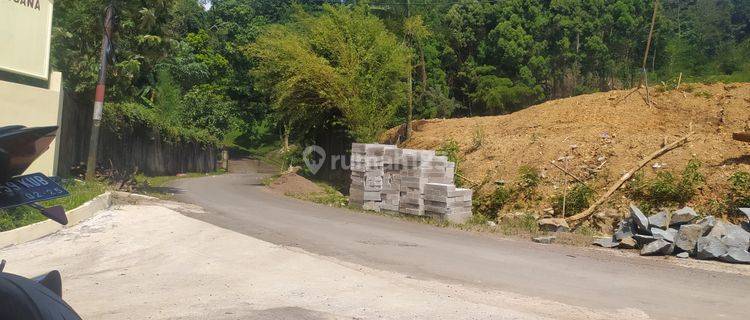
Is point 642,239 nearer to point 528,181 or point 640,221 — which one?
point 640,221

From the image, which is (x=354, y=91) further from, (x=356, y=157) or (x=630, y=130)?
(x=630, y=130)

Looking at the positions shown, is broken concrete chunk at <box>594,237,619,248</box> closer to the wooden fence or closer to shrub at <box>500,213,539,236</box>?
shrub at <box>500,213,539,236</box>

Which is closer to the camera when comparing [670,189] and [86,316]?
[86,316]

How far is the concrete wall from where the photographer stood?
43.8ft

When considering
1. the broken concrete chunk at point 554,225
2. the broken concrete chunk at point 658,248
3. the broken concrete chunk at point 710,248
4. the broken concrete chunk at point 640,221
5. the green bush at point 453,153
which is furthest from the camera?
the green bush at point 453,153

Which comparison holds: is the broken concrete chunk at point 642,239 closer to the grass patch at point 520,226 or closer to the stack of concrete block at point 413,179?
the grass patch at point 520,226

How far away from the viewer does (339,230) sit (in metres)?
14.5

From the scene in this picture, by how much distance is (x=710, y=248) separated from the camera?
12172 mm

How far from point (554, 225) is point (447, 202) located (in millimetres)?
2913

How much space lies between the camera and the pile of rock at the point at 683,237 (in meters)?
12.1

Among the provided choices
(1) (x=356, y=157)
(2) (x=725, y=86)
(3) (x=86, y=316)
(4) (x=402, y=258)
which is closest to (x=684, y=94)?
(2) (x=725, y=86)

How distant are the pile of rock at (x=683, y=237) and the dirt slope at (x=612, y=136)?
2.82 meters

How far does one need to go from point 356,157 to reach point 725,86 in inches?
493

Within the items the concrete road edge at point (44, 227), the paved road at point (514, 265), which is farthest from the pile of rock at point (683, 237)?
the concrete road edge at point (44, 227)
